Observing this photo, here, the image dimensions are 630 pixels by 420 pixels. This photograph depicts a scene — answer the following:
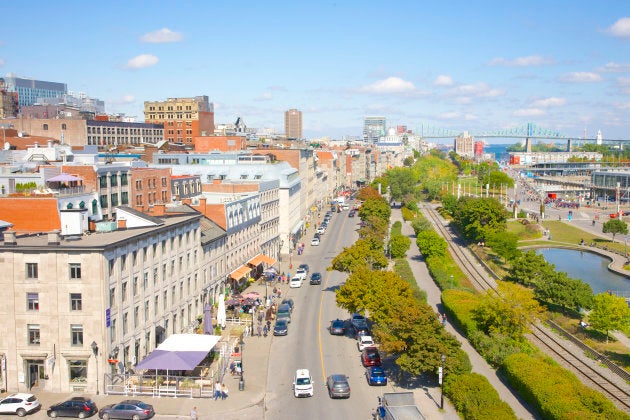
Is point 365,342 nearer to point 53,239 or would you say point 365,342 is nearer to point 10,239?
point 53,239

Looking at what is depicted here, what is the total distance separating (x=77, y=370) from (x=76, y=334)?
2.12m

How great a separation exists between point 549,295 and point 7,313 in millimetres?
45800

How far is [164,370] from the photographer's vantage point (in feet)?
136

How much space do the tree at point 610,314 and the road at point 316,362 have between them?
20023 mm

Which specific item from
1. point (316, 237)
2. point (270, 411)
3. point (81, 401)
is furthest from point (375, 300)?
point (316, 237)

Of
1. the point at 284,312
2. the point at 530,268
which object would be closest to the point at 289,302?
the point at 284,312

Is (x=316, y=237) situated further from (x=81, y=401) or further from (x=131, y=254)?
(x=81, y=401)

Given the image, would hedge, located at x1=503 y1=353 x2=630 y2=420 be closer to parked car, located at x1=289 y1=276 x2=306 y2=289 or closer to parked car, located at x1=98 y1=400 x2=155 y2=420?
parked car, located at x1=98 y1=400 x2=155 y2=420

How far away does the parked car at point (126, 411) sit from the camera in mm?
34156

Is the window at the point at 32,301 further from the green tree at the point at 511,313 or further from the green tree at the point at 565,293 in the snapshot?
the green tree at the point at 565,293

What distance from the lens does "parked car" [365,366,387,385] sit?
135ft

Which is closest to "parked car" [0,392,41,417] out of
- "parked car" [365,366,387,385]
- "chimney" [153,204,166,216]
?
"parked car" [365,366,387,385]

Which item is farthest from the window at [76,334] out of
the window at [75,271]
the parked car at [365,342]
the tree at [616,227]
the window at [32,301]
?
the tree at [616,227]

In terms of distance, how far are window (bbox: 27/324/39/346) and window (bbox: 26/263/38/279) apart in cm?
290
